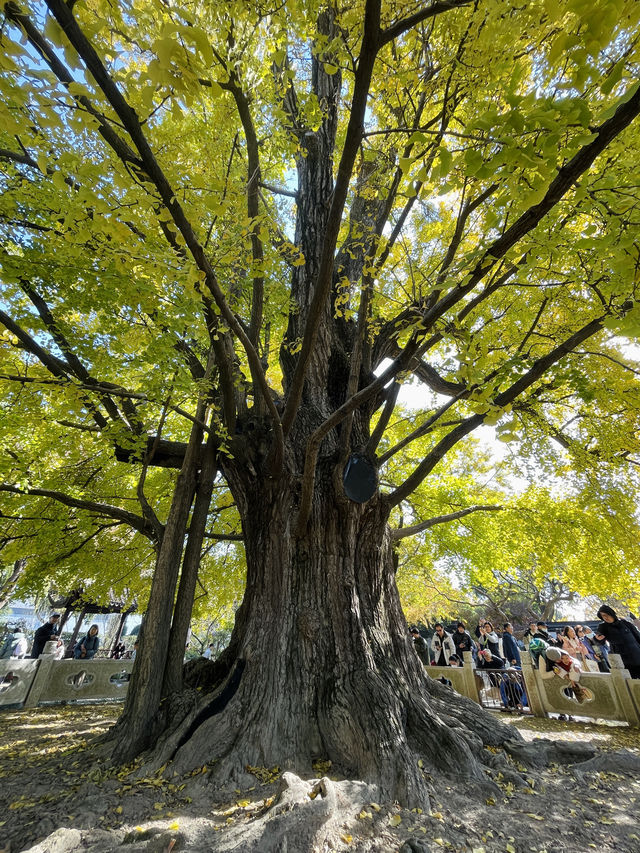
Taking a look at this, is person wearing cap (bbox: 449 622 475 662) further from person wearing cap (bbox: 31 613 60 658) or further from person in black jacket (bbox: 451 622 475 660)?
person wearing cap (bbox: 31 613 60 658)

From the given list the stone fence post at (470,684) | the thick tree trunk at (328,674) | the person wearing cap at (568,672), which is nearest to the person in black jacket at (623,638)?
the person wearing cap at (568,672)

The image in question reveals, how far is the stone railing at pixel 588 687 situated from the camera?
614 cm

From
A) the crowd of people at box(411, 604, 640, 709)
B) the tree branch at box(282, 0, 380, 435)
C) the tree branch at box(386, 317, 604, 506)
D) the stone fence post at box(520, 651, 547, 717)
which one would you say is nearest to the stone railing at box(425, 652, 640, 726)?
the stone fence post at box(520, 651, 547, 717)

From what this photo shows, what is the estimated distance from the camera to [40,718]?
6500 millimetres

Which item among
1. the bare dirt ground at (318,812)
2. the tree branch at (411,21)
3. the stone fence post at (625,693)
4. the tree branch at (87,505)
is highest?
the tree branch at (411,21)

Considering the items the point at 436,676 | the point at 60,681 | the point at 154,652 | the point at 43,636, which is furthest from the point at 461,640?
the point at 43,636

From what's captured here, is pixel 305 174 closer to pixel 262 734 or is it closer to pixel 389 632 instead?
pixel 389 632

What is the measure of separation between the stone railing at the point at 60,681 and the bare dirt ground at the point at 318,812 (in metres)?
5.42

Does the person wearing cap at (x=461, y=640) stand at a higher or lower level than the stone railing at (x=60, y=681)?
higher

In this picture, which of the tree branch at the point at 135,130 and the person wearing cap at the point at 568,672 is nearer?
the tree branch at the point at 135,130

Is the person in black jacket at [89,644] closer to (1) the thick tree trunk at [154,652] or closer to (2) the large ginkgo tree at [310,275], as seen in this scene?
(2) the large ginkgo tree at [310,275]

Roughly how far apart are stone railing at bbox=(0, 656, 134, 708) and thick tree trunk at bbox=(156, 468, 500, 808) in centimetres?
658

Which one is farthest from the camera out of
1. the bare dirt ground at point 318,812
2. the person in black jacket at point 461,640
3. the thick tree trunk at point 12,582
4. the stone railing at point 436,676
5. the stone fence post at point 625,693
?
the thick tree trunk at point 12,582

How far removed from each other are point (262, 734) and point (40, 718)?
580 cm
